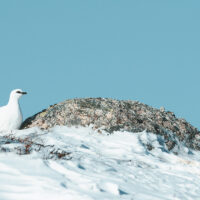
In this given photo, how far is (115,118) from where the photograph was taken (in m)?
14.9

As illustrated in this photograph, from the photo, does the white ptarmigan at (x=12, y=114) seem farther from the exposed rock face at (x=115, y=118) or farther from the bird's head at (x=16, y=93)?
the exposed rock face at (x=115, y=118)

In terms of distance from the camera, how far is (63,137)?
13633mm

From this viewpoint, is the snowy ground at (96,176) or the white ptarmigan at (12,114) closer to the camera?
the snowy ground at (96,176)

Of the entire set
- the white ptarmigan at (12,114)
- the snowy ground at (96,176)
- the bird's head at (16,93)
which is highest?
the bird's head at (16,93)

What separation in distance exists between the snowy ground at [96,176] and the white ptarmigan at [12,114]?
2.18 meters

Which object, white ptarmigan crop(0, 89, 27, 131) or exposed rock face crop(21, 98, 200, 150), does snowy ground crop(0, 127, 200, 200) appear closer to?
exposed rock face crop(21, 98, 200, 150)

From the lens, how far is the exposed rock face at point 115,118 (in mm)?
14727

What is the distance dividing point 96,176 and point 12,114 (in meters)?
7.85

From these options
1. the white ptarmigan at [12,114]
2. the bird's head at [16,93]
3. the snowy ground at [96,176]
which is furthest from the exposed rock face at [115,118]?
the snowy ground at [96,176]

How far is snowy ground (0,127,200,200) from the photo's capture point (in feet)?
20.8

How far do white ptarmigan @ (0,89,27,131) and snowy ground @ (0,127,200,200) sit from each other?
2182 mm

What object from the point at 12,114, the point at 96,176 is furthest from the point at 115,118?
the point at 96,176

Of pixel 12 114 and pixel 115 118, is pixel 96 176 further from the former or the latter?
pixel 12 114

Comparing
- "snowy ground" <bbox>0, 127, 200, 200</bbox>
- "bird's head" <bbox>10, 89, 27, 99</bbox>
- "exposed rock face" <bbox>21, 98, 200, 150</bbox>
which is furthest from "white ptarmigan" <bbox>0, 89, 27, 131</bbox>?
"snowy ground" <bbox>0, 127, 200, 200</bbox>
